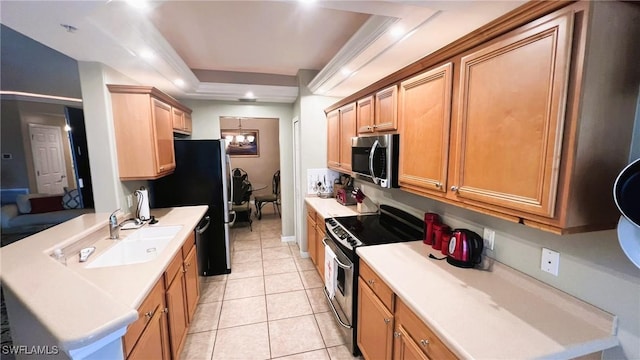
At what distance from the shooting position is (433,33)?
1.64 metres

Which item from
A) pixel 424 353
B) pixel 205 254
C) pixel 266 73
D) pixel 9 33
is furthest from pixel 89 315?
pixel 266 73

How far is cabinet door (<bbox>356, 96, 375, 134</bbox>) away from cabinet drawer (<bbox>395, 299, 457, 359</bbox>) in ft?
4.79

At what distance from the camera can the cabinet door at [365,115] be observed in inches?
90.4

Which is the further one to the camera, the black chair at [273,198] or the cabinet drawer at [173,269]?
the black chair at [273,198]

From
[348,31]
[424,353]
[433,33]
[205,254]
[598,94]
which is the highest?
[348,31]

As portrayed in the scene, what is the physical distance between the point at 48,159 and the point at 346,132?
2647 millimetres

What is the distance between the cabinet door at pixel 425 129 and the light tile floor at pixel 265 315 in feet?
4.96

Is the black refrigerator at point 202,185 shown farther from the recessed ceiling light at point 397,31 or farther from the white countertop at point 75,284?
the recessed ceiling light at point 397,31

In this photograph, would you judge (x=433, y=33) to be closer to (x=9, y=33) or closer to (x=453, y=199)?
(x=453, y=199)

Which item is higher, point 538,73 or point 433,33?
point 433,33

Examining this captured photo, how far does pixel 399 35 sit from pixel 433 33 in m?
0.21

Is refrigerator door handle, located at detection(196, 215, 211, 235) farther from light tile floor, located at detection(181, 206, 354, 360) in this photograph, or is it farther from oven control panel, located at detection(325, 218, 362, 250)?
oven control panel, located at detection(325, 218, 362, 250)

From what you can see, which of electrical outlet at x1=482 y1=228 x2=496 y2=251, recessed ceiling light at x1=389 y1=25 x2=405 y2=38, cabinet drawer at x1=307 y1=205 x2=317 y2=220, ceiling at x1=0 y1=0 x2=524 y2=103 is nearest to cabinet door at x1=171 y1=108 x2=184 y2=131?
ceiling at x1=0 y1=0 x2=524 y2=103

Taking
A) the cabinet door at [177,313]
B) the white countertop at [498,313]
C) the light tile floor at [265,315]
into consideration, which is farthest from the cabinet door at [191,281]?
the white countertop at [498,313]
